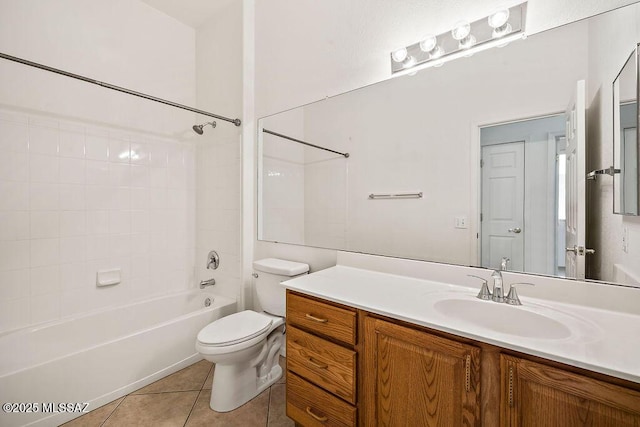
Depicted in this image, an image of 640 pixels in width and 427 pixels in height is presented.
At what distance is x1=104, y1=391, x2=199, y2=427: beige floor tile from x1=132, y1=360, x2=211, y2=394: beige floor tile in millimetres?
46

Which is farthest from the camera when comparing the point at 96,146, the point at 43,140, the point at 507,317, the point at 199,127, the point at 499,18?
the point at 199,127

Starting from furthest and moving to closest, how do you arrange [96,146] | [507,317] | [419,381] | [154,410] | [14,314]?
1. [96,146]
2. [14,314]
3. [154,410]
4. [507,317]
5. [419,381]

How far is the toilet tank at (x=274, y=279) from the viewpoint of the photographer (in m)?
1.84

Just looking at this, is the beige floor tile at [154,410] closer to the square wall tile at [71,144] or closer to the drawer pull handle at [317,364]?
the drawer pull handle at [317,364]

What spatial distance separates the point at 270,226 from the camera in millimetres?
2227

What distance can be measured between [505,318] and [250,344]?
1.29m

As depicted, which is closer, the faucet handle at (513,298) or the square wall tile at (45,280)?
the faucet handle at (513,298)

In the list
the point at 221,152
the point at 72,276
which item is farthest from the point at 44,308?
the point at 221,152

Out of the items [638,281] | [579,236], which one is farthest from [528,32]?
[638,281]

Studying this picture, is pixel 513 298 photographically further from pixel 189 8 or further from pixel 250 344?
pixel 189 8

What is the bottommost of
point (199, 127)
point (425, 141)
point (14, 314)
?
point (14, 314)

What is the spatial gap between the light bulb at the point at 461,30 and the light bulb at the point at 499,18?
95 millimetres

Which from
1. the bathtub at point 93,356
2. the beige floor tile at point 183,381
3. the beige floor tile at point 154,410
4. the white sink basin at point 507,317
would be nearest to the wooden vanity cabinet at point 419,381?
the white sink basin at point 507,317

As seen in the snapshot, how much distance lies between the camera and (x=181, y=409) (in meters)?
1.58
